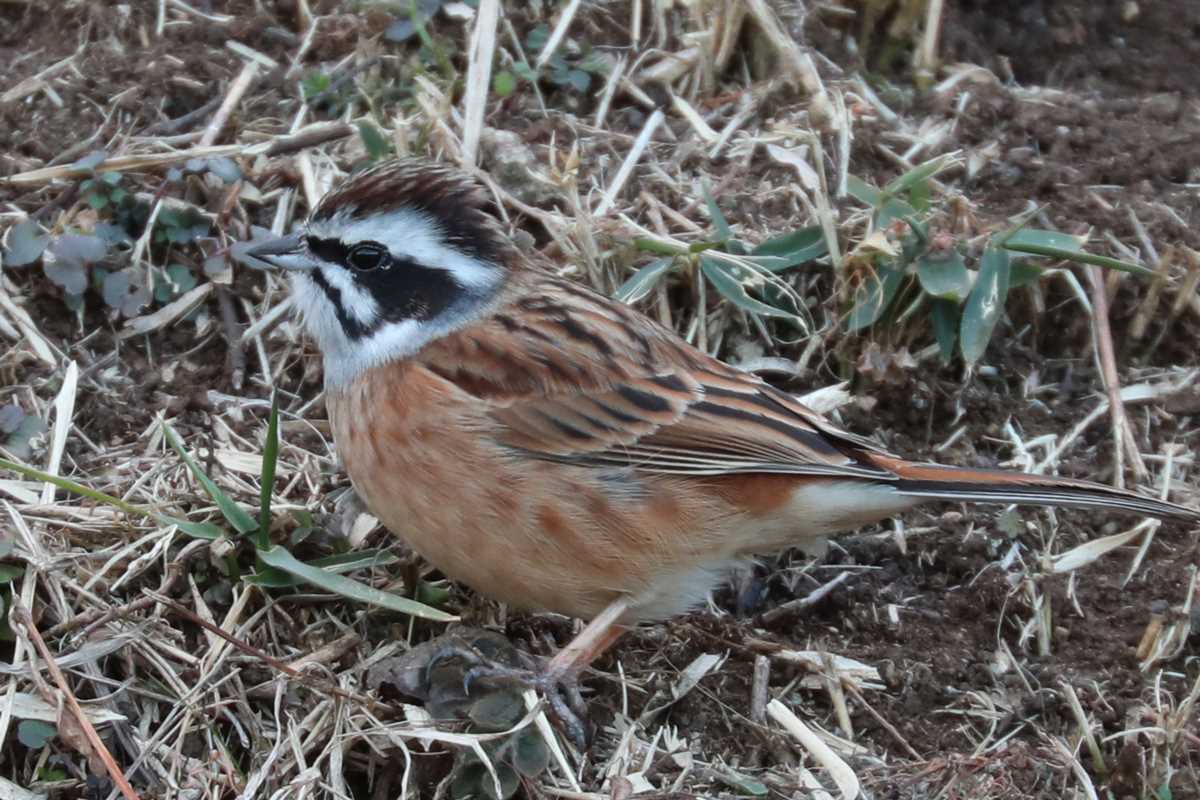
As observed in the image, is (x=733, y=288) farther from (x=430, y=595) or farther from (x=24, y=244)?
(x=24, y=244)

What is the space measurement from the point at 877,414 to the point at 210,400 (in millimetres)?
2128

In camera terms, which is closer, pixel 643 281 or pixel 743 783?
pixel 743 783

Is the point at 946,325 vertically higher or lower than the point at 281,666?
higher

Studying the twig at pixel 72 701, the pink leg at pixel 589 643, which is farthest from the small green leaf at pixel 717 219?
the twig at pixel 72 701

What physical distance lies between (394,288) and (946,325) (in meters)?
1.78

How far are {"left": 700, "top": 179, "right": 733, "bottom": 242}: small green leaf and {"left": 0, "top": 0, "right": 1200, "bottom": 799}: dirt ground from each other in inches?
8.8

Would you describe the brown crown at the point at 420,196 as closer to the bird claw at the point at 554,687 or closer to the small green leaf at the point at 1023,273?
the bird claw at the point at 554,687

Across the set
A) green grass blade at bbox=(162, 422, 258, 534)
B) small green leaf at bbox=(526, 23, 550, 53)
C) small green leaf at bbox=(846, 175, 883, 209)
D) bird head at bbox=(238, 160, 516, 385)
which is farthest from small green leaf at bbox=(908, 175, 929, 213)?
green grass blade at bbox=(162, 422, 258, 534)

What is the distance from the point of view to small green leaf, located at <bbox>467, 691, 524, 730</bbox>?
12.6 ft

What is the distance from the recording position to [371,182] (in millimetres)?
4266

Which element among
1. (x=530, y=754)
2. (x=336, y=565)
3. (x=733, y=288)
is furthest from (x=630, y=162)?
(x=530, y=754)

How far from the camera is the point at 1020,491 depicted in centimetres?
411

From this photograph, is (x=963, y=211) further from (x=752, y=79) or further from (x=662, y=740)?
(x=662, y=740)

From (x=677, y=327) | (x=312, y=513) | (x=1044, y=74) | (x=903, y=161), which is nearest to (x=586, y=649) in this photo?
(x=312, y=513)
